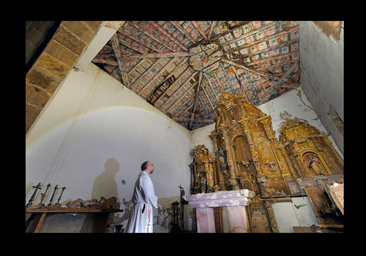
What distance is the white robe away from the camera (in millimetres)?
A: 2648

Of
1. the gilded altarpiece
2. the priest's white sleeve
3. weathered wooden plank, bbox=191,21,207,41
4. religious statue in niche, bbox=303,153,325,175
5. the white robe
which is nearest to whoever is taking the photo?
the white robe

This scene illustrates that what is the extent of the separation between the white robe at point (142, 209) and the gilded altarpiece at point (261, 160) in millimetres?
3041

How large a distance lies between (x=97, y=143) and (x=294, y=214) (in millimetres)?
6222

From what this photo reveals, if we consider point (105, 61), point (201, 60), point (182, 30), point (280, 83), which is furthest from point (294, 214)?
point (105, 61)

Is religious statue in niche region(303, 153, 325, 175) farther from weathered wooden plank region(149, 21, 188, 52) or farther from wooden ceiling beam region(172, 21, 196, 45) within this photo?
weathered wooden plank region(149, 21, 188, 52)

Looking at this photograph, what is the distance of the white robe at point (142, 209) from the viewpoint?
2.65m

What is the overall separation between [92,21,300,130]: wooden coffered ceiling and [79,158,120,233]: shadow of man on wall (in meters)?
3.58

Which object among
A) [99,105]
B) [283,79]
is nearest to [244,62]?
[283,79]

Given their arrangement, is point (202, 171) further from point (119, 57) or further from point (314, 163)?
point (119, 57)

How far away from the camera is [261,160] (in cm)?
565

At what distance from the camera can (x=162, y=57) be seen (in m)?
6.36

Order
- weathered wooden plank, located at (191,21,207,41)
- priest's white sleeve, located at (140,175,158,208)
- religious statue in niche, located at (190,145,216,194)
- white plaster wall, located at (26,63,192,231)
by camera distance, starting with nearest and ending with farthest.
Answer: priest's white sleeve, located at (140,175,158,208) → white plaster wall, located at (26,63,192,231) → weathered wooden plank, located at (191,21,207,41) → religious statue in niche, located at (190,145,216,194)

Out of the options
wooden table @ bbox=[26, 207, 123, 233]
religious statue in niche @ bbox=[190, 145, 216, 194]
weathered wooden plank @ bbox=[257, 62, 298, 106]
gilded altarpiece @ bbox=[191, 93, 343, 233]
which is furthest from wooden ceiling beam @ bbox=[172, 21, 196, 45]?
wooden table @ bbox=[26, 207, 123, 233]

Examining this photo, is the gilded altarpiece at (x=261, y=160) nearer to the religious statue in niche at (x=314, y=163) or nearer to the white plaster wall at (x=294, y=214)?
the religious statue in niche at (x=314, y=163)
